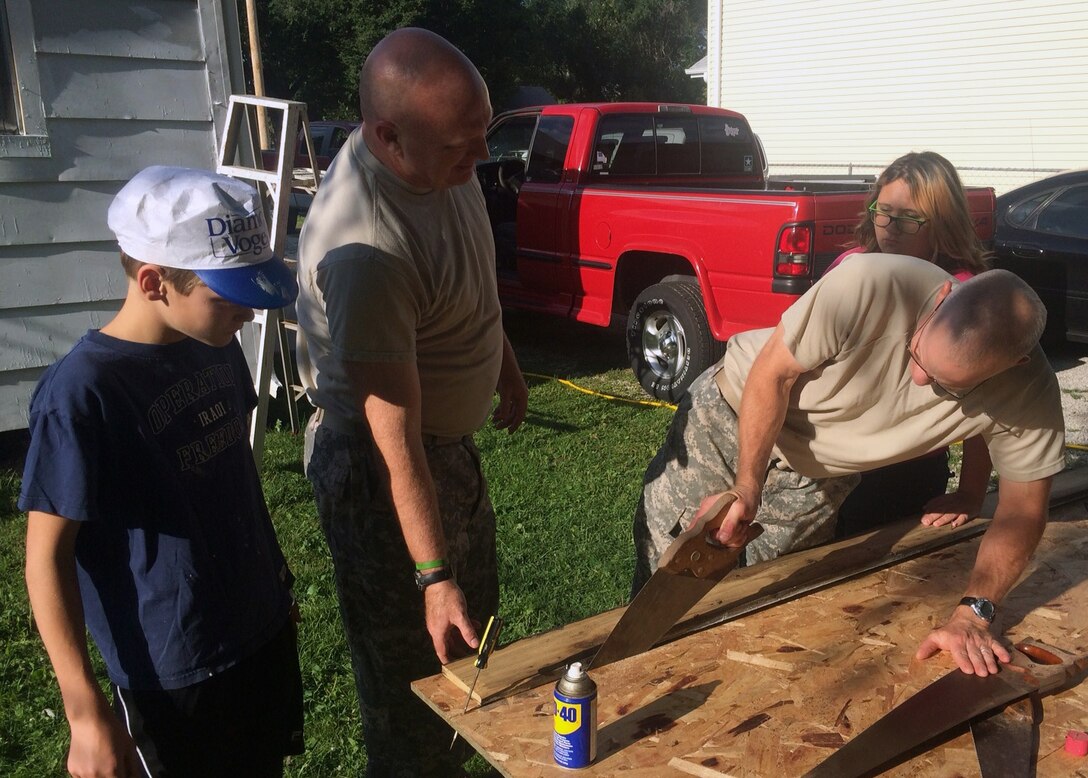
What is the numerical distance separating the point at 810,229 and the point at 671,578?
4497mm

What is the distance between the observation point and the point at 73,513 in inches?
67.2

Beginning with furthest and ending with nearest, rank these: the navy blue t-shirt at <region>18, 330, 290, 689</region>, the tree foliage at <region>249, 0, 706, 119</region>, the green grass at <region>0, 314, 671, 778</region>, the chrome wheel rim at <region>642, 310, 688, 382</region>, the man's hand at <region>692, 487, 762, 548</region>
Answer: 1. the tree foliage at <region>249, 0, 706, 119</region>
2. the chrome wheel rim at <region>642, 310, 688, 382</region>
3. the green grass at <region>0, 314, 671, 778</region>
4. the man's hand at <region>692, 487, 762, 548</region>
5. the navy blue t-shirt at <region>18, 330, 290, 689</region>

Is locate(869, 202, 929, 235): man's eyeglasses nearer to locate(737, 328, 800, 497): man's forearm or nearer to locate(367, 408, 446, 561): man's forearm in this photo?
locate(737, 328, 800, 497): man's forearm

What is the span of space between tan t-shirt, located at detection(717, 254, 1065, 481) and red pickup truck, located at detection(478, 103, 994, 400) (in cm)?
367

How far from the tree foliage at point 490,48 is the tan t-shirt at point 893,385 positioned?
105 ft

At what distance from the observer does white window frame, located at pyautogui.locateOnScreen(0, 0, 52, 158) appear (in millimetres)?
4861

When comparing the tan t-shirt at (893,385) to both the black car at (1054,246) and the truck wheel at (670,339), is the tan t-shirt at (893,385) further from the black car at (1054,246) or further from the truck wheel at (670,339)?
the black car at (1054,246)

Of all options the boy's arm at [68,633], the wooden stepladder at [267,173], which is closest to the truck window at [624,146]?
the wooden stepladder at [267,173]

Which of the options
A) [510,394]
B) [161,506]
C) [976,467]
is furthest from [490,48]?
[161,506]

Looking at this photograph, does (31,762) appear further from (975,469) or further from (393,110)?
(975,469)

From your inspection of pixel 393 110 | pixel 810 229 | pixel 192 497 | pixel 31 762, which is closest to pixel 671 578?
pixel 192 497

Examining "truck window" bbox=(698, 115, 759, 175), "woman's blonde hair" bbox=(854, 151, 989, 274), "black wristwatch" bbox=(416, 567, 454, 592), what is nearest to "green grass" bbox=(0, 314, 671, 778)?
"black wristwatch" bbox=(416, 567, 454, 592)

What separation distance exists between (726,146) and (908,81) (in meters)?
9.51

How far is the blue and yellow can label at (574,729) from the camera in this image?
5.35 feet
